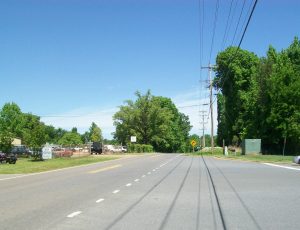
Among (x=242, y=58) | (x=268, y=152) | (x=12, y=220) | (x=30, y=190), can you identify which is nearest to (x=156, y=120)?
(x=242, y=58)

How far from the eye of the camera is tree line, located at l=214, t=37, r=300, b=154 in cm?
6475

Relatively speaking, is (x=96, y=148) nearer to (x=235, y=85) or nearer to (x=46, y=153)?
(x=46, y=153)

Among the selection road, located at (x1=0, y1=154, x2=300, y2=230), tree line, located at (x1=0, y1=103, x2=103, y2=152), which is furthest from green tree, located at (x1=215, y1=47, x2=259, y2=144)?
road, located at (x1=0, y1=154, x2=300, y2=230)

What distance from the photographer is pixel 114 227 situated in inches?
381

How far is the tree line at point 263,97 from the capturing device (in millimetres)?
64750

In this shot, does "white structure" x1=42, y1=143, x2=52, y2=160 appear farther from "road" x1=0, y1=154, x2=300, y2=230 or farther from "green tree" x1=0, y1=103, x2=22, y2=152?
"green tree" x1=0, y1=103, x2=22, y2=152

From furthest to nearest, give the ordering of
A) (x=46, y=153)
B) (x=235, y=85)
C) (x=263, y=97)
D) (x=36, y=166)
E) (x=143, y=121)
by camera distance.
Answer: (x=143, y=121) < (x=235, y=85) < (x=263, y=97) < (x=46, y=153) < (x=36, y=166)

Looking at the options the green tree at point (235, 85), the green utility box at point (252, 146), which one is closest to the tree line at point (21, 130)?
the green utility box at point (252, 146)

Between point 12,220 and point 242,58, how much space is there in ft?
273

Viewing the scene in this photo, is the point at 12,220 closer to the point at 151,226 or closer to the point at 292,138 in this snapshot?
the point at 151,226

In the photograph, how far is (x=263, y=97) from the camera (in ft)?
234

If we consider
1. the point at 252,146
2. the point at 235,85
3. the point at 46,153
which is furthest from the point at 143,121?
the point at 46,153

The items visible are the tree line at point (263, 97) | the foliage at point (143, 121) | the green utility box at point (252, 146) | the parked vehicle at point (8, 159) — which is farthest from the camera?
the foliage at point (143, 121)

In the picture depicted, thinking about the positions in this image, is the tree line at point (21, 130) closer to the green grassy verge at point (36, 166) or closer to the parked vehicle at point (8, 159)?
the parked vehicle at point (8, 159)
